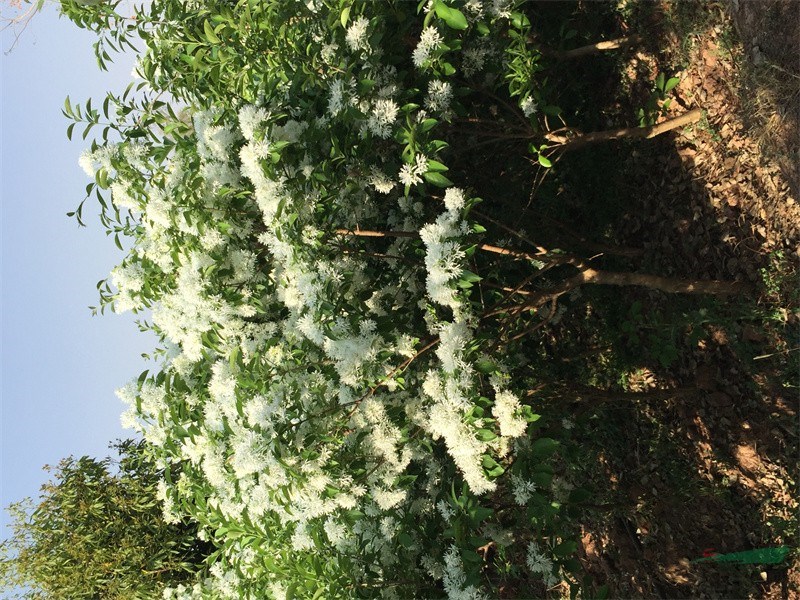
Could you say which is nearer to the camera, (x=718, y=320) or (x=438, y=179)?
(x=438, y=179)

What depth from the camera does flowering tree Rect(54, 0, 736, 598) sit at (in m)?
3.06

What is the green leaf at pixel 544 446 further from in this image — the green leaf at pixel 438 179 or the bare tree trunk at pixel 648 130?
the bare tree trunk at pixel 648 130

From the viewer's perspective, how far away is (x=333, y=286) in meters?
3.24

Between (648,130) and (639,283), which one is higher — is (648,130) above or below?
above

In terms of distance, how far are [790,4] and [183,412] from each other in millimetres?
4041

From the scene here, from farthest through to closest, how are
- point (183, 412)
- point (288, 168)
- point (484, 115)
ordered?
point (484, 115) → point (183, 412) → point (288, 168)

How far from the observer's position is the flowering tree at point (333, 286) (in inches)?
121

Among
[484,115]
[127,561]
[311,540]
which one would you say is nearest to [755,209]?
[484,115]

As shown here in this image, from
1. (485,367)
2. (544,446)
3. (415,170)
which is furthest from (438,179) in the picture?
(544,446)

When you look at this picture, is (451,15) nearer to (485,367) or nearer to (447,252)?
(447,252)

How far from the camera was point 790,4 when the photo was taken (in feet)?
11.1

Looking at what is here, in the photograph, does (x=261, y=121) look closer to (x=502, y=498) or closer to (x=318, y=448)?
(x=318, y=448)

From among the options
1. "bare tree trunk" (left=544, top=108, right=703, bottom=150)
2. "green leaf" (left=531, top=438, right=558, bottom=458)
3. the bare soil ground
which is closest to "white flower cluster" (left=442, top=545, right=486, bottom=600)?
"green leaf" (left=531, top=438, right=558, bottom=458)

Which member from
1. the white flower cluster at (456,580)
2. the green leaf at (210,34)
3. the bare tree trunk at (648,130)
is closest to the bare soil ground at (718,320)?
the bare tree trunk at (648,130)
